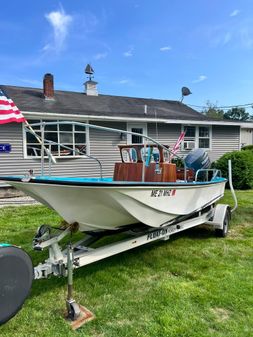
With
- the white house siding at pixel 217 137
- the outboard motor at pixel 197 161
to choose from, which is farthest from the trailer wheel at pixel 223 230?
the white house siding at pixel 217 137

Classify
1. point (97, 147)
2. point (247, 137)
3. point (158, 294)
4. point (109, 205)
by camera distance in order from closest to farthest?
point (109, 205) → point (158, 294) → point (97, 147) → point (247, 137)

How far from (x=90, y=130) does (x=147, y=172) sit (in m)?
8.12

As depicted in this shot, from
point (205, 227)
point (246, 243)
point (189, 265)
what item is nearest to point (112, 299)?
point (189, 265)

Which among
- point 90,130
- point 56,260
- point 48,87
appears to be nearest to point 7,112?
point 56,260

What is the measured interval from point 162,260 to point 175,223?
1.99ft

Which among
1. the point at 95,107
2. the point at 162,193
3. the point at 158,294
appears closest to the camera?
the point at 158,294

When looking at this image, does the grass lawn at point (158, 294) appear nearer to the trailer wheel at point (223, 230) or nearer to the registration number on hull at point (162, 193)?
the trailer wheel at point (223, 230)

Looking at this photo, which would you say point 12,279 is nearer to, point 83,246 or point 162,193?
point 83,246

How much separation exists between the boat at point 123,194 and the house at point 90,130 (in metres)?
5.69

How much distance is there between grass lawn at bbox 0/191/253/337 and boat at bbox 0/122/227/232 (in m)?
0.70

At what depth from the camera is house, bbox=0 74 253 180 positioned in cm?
1085

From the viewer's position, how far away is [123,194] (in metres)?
3.31

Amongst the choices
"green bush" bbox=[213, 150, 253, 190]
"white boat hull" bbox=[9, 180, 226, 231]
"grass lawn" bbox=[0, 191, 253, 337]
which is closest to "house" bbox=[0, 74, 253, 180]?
"green bush" bbox=[213, 150, 253, 190]

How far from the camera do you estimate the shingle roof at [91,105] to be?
11555mm
